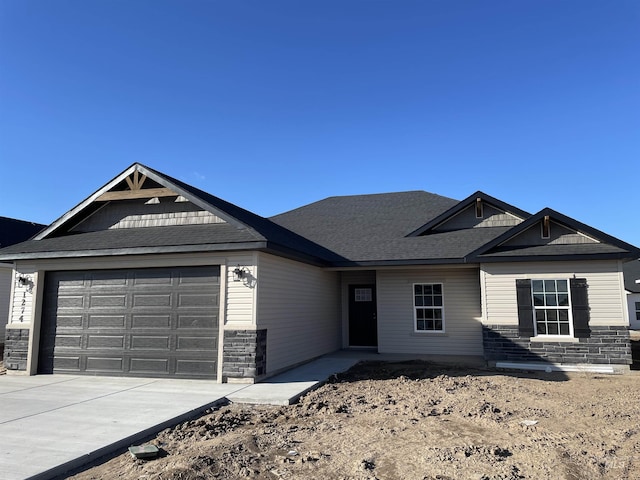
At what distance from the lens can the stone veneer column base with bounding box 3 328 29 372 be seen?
35.0ft

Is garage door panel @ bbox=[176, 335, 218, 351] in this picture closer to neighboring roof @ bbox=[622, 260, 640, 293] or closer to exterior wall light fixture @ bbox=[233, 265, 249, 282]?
exterior wall light fixture @ bbox=[233, 265, 249, 282]

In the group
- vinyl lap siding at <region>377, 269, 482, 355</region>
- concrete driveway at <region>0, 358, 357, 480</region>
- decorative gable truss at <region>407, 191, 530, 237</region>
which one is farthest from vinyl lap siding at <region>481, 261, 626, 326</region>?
concrete driveway at <region>0, 358, 357, 480</region>

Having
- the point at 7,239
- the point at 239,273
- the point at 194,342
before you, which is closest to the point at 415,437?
the point at 239,273

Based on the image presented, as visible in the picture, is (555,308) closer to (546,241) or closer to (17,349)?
(546,241)

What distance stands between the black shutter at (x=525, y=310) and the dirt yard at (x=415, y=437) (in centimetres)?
217

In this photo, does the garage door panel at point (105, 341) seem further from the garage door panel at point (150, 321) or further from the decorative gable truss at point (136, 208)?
the decorative gable truss at point (136, 208)

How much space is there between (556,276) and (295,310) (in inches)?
262

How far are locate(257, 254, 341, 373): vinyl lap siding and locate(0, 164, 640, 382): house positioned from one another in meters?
0.05

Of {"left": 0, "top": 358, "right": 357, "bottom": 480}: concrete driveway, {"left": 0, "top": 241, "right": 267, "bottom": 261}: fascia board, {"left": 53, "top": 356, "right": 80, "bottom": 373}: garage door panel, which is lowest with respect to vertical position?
{"left": 0, "top": 358, "right": 357, "bottom": 480}: concrete driveway

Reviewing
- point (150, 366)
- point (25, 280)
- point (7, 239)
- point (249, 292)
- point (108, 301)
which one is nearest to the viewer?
point (249, 292)

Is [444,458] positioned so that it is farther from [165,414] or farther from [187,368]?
[187,368]

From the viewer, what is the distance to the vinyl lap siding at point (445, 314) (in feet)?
43.7

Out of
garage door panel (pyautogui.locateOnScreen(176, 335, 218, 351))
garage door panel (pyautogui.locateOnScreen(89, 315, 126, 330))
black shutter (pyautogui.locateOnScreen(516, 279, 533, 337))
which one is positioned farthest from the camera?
black shutter (pyautogui.locateOnScreen(516, 279, 533, 337))

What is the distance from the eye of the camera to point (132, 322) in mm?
10203
